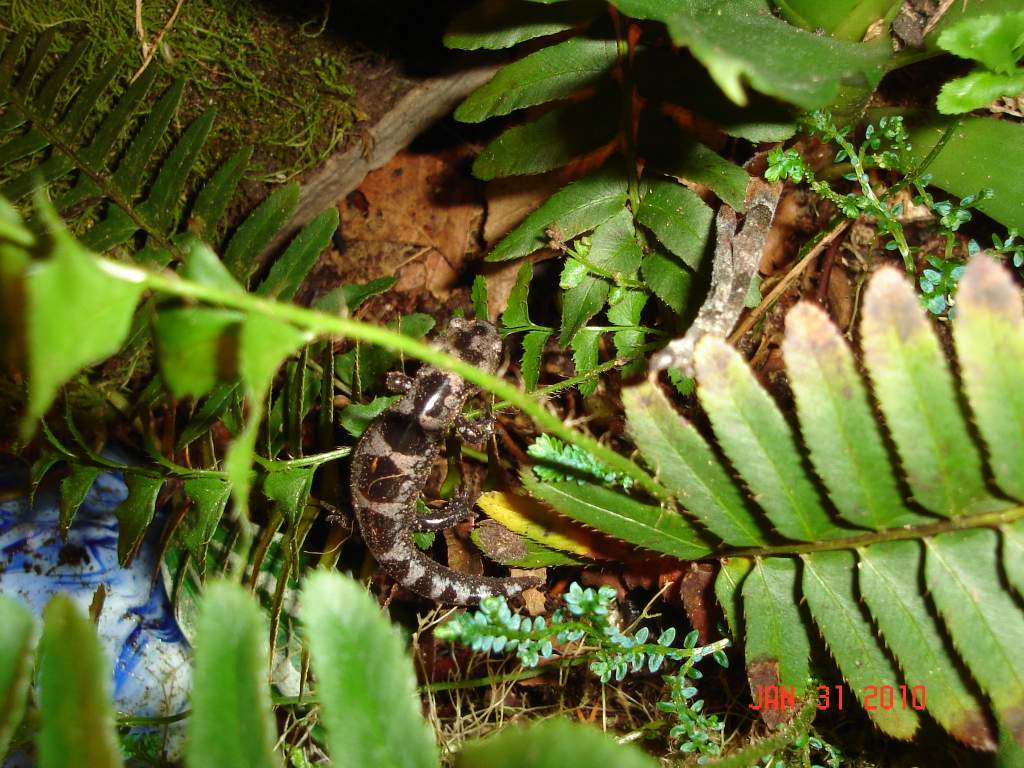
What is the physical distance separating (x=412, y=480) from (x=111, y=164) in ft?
6.15

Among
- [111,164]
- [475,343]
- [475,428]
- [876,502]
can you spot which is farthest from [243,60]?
[876,502]

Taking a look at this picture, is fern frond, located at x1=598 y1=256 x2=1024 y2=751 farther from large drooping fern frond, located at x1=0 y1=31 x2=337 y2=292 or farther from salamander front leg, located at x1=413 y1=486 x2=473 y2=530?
large drooping fern frond, located at x1=0 y1=31 x2=337 y2=292

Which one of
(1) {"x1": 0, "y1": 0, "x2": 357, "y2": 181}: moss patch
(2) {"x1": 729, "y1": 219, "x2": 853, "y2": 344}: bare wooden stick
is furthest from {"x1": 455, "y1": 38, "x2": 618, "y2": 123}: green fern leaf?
(1) {"x1": 0, "y1": 0, "x2": 357, "y2": 181}: moss patch

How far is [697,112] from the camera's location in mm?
2193

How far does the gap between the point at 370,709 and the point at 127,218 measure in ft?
7.87

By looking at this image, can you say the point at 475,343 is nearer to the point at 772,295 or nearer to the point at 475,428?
the point at 475,428

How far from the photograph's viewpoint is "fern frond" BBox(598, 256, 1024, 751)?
1366 mm

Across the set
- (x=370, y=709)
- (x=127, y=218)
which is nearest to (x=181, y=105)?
(x=127, y=218)

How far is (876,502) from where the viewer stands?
5.07 ft

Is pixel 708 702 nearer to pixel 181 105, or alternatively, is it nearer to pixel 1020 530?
pixel 1020 530

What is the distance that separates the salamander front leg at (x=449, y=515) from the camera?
2.82 metres

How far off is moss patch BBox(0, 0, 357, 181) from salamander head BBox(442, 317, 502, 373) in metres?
1.13

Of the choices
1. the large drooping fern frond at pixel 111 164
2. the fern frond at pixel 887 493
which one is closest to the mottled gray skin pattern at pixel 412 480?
the large drooping fern frond at pixel 111 164

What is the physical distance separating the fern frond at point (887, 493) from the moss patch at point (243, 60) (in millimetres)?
2460
